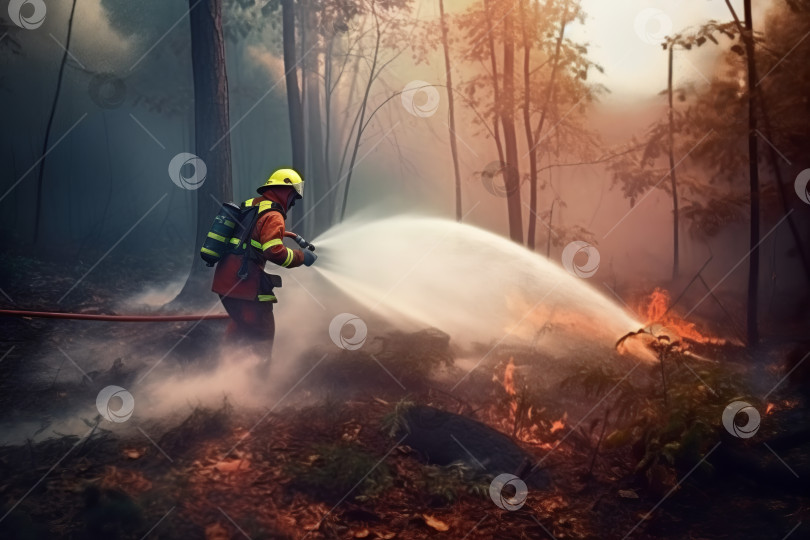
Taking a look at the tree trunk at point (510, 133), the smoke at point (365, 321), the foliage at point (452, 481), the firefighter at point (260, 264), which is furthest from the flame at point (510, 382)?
the tree trunk at point (510, 133)

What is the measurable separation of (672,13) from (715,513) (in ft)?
52.2

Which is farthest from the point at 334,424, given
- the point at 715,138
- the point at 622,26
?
the point at 622,26

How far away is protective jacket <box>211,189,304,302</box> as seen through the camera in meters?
4.71

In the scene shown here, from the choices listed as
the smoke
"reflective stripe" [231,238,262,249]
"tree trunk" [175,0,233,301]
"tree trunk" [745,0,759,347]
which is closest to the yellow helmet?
"reflective stripe" [231,238,262,249]

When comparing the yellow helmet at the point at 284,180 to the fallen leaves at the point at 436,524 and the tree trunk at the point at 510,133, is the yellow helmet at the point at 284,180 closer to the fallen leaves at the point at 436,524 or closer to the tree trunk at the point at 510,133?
the fallen leaves at the point at 436,524

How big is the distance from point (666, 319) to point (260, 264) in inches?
377

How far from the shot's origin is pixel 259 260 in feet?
16.3

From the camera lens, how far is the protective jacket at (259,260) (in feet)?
15.5

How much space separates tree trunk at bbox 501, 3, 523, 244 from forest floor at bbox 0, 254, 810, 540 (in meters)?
6.88

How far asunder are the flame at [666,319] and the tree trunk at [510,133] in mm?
3525

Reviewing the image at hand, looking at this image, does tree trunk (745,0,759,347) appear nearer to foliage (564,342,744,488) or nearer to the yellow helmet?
foliage (564,342,744,488)

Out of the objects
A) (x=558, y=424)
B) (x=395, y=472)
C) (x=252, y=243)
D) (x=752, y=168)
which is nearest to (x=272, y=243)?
(x=252, y=243)

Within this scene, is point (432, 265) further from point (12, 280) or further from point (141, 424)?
point (12, 280)

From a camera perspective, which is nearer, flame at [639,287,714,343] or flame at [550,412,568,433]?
flame at [550,412,568,433]
